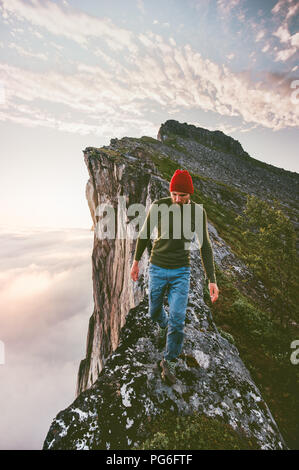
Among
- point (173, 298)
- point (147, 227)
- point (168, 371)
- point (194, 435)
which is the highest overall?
point (147, 227)

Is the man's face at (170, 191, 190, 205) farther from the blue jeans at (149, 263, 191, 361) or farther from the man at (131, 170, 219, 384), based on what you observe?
the blue jeans at (149, 263, 191, 361)

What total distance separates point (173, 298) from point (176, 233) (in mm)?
1471

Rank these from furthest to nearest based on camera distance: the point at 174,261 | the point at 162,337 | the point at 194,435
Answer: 1. the point at 162,337
2. the point at 174,261
3. the point at 194,435

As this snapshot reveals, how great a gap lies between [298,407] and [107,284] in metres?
20.0

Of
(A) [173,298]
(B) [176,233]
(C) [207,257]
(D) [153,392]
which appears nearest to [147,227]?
(B) [176,233]

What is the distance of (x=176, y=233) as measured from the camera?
4645mm

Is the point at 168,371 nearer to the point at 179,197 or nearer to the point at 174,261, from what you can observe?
the point at 174,261

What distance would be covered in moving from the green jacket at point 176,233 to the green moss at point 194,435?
2.87 metres

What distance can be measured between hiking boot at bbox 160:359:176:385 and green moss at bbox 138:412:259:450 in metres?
0.60

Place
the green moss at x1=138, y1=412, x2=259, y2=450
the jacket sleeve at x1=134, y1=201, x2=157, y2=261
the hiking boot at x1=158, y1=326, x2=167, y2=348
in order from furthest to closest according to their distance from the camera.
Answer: the hiking boot at x1=158, y1=326, x2=167, y2=348 < the jacket sleeve at x1=134, y1=201, x2=157, y2=261 < the green moss at x1=138, y1=412, x2=259, y2=450

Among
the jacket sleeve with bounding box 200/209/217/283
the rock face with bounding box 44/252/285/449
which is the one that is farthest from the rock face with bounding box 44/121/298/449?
the jacket sleeve with bounding box 200/209/217/283

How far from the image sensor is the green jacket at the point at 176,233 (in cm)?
460

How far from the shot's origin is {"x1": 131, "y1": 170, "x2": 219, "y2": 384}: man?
4421mm

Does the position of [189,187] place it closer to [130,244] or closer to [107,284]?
[130,244]
